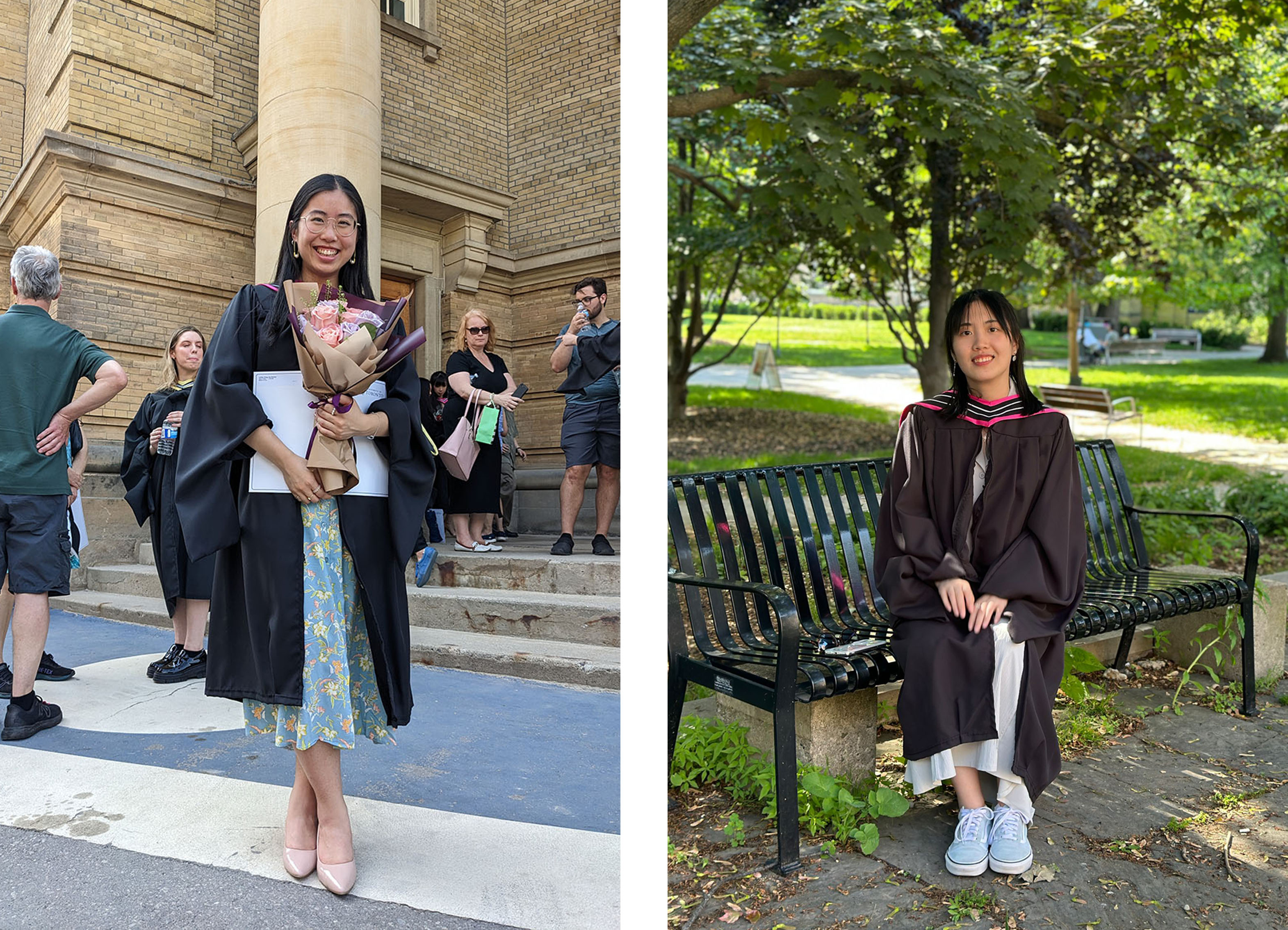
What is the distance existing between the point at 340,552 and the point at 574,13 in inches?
45.7

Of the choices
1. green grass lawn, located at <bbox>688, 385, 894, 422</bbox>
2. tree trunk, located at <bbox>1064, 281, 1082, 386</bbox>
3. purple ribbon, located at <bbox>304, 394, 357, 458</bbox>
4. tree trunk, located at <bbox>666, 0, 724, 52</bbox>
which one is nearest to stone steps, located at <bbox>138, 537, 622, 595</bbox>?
purple ribbon, located at <bbox>304, 394, 357, 458</bbox>

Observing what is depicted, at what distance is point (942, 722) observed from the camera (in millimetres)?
2523

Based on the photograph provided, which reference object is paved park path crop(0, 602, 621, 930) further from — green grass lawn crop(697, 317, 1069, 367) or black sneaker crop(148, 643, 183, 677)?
green grass lawn crop(697, 317, 1069, 367)

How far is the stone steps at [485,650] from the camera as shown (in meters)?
1.89

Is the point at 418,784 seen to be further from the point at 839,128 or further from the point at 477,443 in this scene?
the point at 839,128

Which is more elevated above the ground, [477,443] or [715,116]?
[715,116]

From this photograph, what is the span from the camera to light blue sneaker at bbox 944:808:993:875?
2391 mm

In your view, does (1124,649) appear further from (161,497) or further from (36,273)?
(36,273)

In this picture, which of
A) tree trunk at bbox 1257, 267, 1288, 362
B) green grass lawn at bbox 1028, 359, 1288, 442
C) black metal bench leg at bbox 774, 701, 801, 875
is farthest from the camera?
tree trunk at bbox 1257, 267, 1288, 362

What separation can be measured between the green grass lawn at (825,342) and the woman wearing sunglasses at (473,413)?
20.5 meters

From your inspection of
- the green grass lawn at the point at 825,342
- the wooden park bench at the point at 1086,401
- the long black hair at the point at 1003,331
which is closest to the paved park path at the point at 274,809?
the long black hair at the point at 1003,331

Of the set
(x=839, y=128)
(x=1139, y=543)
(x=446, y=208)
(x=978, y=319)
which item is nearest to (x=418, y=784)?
(x=446, y=208)

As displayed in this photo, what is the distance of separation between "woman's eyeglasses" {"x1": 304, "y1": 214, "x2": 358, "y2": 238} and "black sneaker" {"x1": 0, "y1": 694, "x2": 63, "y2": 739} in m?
1.03

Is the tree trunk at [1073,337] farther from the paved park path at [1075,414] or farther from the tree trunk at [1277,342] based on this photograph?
the tree trunk at [1277,342]
